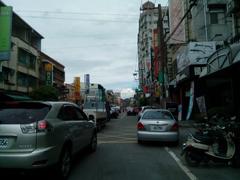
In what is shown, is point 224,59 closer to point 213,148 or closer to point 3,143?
point 213,148

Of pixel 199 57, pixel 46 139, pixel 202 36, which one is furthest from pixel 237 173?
pixel 202 36

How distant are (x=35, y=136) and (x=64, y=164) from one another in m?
1.25

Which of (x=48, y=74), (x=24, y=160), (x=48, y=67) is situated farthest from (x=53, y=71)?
(x=24, y=160)

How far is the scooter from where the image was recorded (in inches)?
297

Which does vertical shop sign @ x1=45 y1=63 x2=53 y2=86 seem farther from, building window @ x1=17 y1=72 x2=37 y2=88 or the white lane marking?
the white lane marking

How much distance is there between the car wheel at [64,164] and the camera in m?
6.26

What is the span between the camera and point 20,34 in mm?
40562

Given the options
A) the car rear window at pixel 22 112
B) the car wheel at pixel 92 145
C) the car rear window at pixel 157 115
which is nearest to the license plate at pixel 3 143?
the car rear window at pixel 22 112

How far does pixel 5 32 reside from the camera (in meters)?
23.5

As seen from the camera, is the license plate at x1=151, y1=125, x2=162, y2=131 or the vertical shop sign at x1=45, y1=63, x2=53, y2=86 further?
the vertical shop sign at x1=45, y1=63, x2=53, y2=86

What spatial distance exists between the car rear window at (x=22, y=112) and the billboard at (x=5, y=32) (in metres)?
17.5

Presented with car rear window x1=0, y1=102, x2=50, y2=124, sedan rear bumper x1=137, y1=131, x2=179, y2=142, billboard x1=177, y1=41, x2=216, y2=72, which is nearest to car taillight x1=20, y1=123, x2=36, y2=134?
car rear window x1=0, y1=102, x2=50, y2=124

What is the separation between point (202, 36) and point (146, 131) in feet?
56.4

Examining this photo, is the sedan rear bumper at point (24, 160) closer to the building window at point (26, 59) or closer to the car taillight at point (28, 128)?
the car taillight at point (28, 128)
